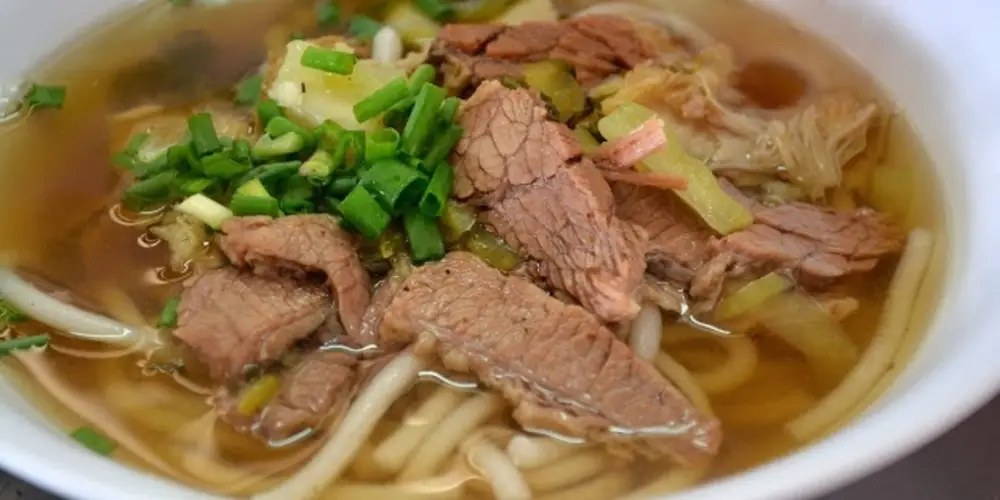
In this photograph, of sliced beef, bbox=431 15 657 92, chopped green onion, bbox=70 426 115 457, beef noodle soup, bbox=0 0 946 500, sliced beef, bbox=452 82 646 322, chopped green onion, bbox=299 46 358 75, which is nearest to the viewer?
chopped green onion, bbox=70 426 115 457

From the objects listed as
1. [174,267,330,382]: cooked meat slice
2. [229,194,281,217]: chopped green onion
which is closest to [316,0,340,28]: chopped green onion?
[229,194,281,217]: chopped green onion

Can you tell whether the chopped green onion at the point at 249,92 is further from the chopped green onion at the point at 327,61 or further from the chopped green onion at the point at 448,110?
the chopped green onion at the point at 448,110

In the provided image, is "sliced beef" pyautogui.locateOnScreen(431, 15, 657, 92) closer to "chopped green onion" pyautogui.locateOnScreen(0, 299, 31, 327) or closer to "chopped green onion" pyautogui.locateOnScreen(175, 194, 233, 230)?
"chopped green onion" pyautogui.locateOnScreen(175, 194, 233, 230)

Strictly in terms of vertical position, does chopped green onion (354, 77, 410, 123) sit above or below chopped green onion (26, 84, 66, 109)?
above

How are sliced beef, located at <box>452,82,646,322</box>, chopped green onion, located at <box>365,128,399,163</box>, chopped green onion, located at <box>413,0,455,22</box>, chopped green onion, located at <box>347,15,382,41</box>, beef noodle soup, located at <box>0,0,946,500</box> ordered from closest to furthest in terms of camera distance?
beef noodle soup, located at <box>0,0,946,500</box> → sliced beef, located at <box>452,82,646,322</box> → chopped green onion, located at <box>365,128,399,163</box> → chopped green onion, located at <box>347,15,382,41</box> → chopped green onion, located at <box>413,0,455,22</box>

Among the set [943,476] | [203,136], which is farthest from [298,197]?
[943,476]

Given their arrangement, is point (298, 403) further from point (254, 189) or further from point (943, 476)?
point (943, 476)
